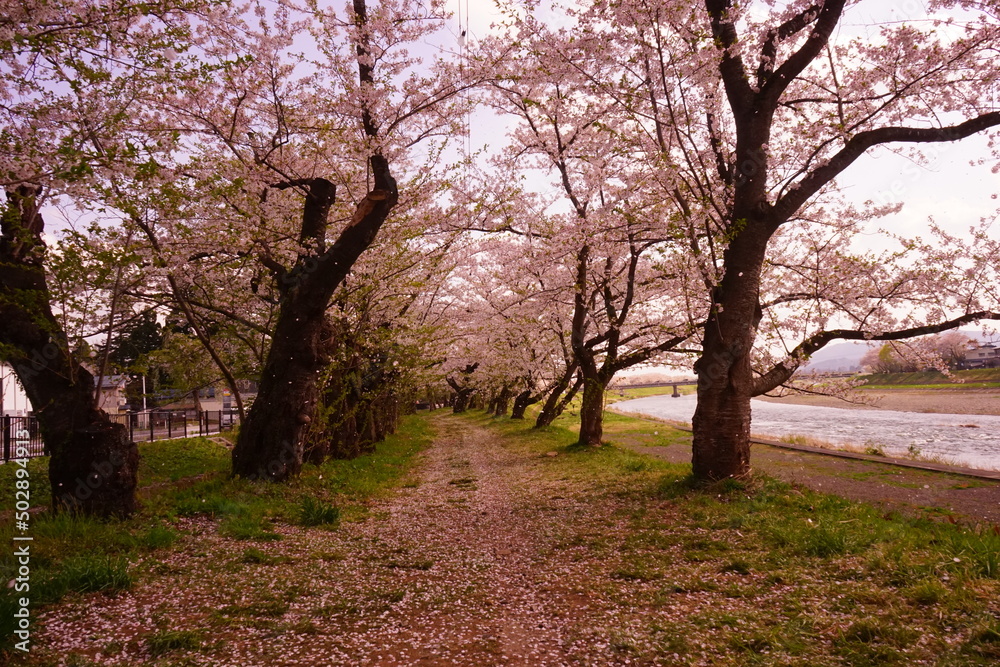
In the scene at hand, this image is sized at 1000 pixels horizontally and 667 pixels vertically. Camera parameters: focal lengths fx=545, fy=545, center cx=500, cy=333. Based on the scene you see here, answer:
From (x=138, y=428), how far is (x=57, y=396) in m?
21.6

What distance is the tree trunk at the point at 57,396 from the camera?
6254mm

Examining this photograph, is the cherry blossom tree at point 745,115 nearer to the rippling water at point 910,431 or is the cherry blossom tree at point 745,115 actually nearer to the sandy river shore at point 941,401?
the rippling water at point 910,431

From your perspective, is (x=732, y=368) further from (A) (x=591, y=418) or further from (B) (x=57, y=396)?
(B) (x=57, y=396)

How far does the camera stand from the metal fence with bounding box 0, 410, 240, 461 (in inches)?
608

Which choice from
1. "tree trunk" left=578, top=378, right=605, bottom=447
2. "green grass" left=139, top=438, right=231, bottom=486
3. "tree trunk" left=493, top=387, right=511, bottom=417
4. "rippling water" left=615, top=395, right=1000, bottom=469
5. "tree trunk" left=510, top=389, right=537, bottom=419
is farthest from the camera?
"tree trunk" left=493, top=387, right=511, bottom=417

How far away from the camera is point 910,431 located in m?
24.6

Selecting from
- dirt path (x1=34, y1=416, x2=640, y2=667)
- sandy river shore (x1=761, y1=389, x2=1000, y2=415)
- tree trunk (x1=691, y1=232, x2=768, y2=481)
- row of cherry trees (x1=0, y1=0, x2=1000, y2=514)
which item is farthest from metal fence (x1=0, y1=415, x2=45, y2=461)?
sandy river shore (x1=761, y1=389, x2=1000, y2=415)

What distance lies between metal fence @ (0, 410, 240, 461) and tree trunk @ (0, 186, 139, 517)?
7.21 meters

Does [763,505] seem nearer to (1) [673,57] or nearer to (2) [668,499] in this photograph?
(2) [668,499]

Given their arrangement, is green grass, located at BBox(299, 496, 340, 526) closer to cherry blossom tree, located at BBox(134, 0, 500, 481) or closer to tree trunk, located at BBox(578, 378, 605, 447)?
cherry blossom tree, located at BBox(134, 0, 500, 481)

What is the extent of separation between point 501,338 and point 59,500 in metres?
18.1

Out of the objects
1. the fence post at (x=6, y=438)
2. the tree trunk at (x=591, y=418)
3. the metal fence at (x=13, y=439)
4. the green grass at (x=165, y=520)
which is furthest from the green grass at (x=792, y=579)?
the fence post at (x=6, y=438)

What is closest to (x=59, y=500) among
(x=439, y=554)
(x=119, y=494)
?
(x=119, y=494)

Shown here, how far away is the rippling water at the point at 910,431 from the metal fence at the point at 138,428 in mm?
24026
